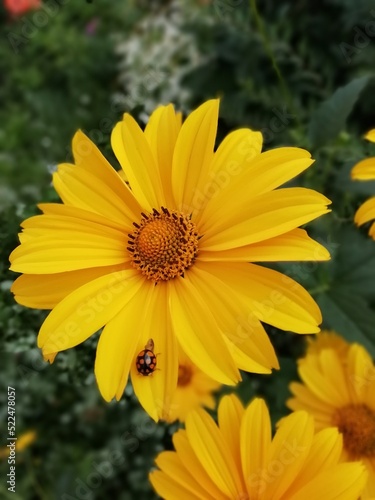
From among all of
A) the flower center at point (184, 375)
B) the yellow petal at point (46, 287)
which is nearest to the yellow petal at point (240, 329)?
the yellow petal at point (46, 287)

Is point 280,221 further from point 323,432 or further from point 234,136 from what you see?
point 323,432

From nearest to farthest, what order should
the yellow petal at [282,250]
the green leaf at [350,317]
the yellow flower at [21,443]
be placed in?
1. the yellow petal at [282,250]
2. the green leaf at [350,317]
3. the yellow flower at [21,443]

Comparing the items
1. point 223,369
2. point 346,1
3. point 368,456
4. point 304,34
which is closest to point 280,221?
point 223,369

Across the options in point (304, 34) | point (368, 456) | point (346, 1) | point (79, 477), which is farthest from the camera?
point (304, 34)

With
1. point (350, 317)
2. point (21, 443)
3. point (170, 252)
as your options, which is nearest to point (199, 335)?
point (170, 252)

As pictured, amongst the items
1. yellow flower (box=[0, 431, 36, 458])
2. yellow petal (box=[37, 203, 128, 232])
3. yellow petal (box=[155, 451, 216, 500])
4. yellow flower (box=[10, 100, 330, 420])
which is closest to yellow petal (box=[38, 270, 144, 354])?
yellow flower (box=[10, 100, 330, 420])

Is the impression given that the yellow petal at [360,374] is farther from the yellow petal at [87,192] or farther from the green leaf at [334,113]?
the yellow petal at [87,192]

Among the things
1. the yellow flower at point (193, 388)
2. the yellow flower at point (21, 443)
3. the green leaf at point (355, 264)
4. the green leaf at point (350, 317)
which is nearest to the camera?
the green leaf at point (350, 317)

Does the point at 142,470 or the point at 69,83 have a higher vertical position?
the point at 69,83
